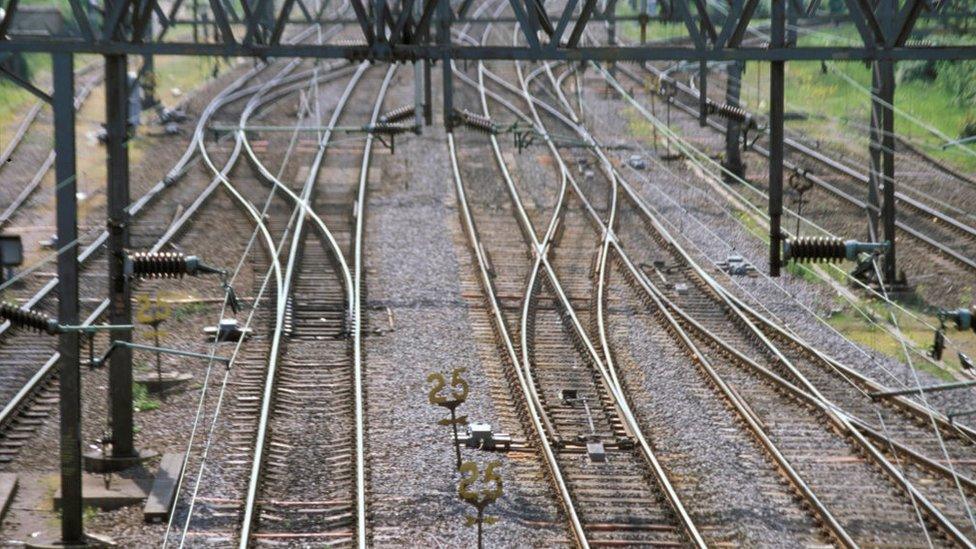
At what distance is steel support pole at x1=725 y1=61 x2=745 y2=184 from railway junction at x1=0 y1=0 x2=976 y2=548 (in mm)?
67

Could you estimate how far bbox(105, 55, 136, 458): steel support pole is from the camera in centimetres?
1162

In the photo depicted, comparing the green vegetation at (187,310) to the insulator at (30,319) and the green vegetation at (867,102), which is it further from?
the green vegetation at (867,102)

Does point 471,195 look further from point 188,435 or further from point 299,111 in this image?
point 188,435

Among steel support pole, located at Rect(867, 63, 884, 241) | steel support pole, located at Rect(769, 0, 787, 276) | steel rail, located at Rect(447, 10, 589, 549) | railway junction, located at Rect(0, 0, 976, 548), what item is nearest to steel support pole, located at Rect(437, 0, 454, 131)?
railway junction, located at Rect(0, 0, 976, 548)

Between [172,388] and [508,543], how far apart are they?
5.09m

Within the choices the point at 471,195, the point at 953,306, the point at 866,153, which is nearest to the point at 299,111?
the point at 471,195

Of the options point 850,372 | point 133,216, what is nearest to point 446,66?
point 850,372

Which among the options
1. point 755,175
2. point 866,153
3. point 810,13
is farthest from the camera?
point 866,153

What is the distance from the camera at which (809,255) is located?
1184 centimetres

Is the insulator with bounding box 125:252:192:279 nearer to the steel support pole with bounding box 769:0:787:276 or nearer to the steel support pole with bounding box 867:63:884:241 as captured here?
the steel support pole with bounding box 769:0:787:276

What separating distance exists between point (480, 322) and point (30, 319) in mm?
6977

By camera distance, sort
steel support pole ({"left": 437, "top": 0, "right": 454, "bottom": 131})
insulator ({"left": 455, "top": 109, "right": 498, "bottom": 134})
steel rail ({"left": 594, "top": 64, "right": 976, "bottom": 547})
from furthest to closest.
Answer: insulator ({"left": 455, "top": 109, "right": 498, "bottom": 134}) < steel support pole ({"left": 437, "top": 0, "right": 454, "bottom": 131}) < steel rail ({"left": 594, "top": 64, "right": 976, "bottom": 547})

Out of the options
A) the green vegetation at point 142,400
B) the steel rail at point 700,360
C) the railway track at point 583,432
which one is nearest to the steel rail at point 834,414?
the steel rail at point 700,360

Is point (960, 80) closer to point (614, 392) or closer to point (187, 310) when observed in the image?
point (187, 310)
